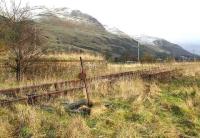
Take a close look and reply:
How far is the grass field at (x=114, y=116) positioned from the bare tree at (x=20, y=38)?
398cm

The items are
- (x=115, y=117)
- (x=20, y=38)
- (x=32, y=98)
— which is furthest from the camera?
(x=20, y=38)

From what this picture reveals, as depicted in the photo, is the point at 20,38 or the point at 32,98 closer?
the point at 32,98

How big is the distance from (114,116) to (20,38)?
1054cm

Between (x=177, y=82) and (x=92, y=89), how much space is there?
22.1ft

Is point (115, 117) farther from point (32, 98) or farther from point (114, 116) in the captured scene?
point (32, 98)

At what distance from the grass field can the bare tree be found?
3.98m

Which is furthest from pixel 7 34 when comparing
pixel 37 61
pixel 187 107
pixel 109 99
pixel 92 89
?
pixel 187 107

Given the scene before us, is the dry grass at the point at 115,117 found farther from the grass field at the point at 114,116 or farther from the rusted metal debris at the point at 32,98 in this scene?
the rusted metal debris at the point at 32,98

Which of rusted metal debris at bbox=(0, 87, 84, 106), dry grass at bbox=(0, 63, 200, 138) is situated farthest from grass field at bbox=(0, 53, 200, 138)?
rusted metal debris at bbox=(0, 87, 84, 106)

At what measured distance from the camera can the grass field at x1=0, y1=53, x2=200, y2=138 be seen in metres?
11.0

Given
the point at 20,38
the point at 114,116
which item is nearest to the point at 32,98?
the point at 114,116

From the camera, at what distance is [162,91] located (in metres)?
18.5

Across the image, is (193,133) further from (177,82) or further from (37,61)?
(37,61)

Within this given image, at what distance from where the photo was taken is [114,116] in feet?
41.9
